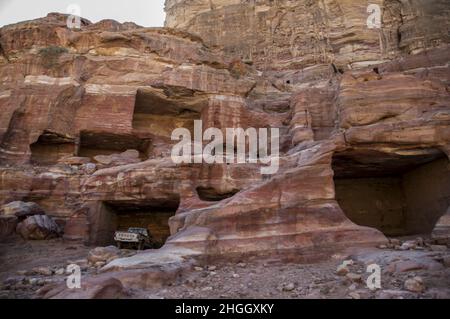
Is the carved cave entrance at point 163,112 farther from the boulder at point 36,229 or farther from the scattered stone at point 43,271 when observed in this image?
the scattered stone at point 43,271

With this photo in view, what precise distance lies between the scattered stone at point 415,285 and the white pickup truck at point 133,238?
997cm

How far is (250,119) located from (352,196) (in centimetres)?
897

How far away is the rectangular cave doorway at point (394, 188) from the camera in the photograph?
36.1ft

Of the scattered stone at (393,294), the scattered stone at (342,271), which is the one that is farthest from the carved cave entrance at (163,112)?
the scattered stone at (393,294)

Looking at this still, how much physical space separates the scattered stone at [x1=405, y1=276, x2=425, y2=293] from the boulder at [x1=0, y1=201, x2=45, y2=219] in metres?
15.5

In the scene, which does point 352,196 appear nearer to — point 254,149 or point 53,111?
point 254,149

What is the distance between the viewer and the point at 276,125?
1888cm

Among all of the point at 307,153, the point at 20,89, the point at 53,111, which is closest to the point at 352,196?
the point at 307,153

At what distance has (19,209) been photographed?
14.5m

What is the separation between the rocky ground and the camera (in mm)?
5660

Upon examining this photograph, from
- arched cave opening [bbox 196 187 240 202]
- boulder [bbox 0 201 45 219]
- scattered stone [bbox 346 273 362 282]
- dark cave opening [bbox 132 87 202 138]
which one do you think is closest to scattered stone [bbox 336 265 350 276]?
scattered stone [bbox 346 273 362 282]

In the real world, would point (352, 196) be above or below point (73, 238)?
above

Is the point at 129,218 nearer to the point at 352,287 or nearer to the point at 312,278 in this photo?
the point at 312,278

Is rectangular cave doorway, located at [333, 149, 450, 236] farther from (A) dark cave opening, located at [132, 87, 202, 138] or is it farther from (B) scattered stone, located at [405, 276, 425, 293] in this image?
(A) dark cave opening, located at [132, 87, 202, 138]
